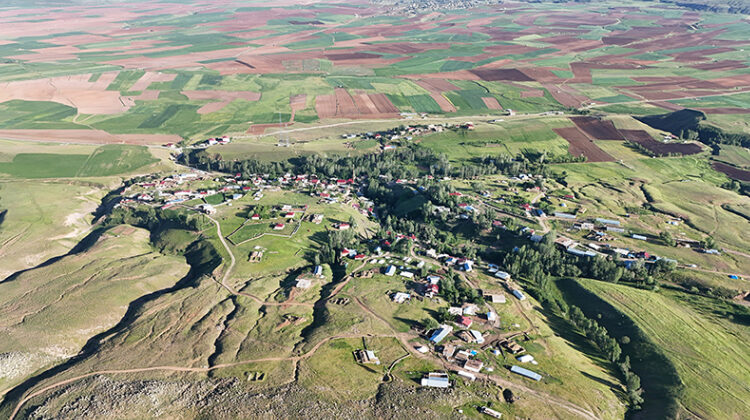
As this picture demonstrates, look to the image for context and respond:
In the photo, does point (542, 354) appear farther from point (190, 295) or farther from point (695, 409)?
point (190, 295)

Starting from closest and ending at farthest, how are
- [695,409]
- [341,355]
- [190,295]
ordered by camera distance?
[695,409], [341,355], [190,295]

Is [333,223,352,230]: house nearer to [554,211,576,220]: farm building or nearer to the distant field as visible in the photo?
[554,211,576,220]: farm building

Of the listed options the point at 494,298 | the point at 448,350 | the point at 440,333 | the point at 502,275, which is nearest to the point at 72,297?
the point at 440,333

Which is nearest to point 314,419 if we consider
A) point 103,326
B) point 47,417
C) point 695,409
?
point 47,417

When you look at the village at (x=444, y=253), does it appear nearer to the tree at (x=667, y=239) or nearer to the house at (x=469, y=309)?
the house at (x=469, y=309)

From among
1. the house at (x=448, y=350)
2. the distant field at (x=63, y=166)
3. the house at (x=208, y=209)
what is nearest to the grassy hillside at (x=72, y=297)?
the house at (x=208, y=209)

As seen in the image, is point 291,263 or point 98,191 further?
point 98,191

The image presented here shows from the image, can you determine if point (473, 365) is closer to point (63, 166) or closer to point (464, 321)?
point (464, 321)
